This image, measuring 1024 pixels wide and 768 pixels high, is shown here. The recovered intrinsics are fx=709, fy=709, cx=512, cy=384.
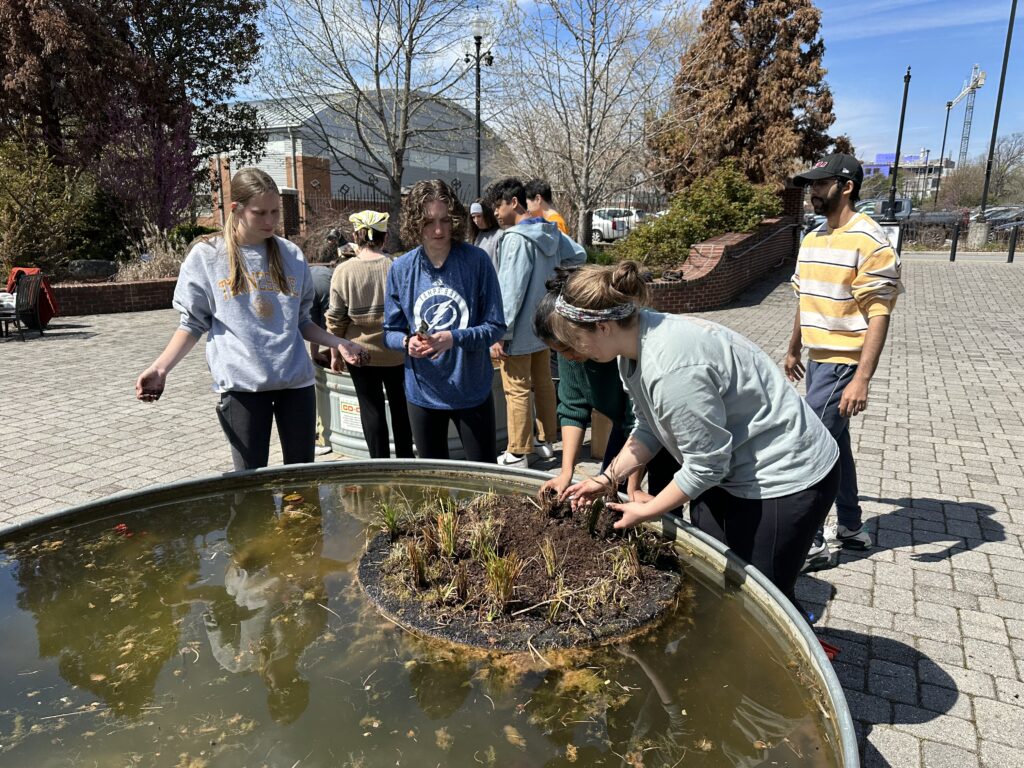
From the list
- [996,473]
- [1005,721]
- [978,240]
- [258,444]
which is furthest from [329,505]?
[978,240]

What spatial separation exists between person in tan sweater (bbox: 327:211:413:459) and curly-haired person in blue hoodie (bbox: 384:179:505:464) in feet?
2.56

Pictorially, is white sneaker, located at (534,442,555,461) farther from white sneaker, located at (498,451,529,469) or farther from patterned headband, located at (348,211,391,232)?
patterned headband, located at (348,211,391,232)

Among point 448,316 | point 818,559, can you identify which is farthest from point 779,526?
point 448,316

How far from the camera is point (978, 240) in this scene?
24.6 meters

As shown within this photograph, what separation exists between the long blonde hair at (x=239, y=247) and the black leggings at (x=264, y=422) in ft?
1.51

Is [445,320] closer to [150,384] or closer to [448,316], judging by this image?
[448,316]

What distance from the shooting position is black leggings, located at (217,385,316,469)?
3.08 meters

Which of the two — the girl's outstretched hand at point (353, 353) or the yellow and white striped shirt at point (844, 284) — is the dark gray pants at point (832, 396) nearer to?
the yellow and white striped shirt at point (844, 284)

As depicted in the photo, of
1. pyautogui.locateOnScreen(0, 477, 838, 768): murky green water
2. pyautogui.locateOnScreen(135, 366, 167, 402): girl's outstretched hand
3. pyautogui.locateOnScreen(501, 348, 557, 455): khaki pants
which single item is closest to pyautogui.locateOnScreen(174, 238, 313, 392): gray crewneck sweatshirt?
pyautogui.locateOnScreen(135, 366, 167, 402): girl's outstretched hand

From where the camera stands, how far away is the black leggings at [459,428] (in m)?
3.60

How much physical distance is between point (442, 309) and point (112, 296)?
511 inches

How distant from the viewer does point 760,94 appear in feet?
60.8

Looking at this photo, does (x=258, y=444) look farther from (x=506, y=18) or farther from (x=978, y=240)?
(x=978, y=240)

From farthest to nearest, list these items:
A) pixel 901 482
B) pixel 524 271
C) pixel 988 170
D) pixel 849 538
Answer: pixel 988 170, pixel 901 482, pixel 524 271, pixel 849 538
